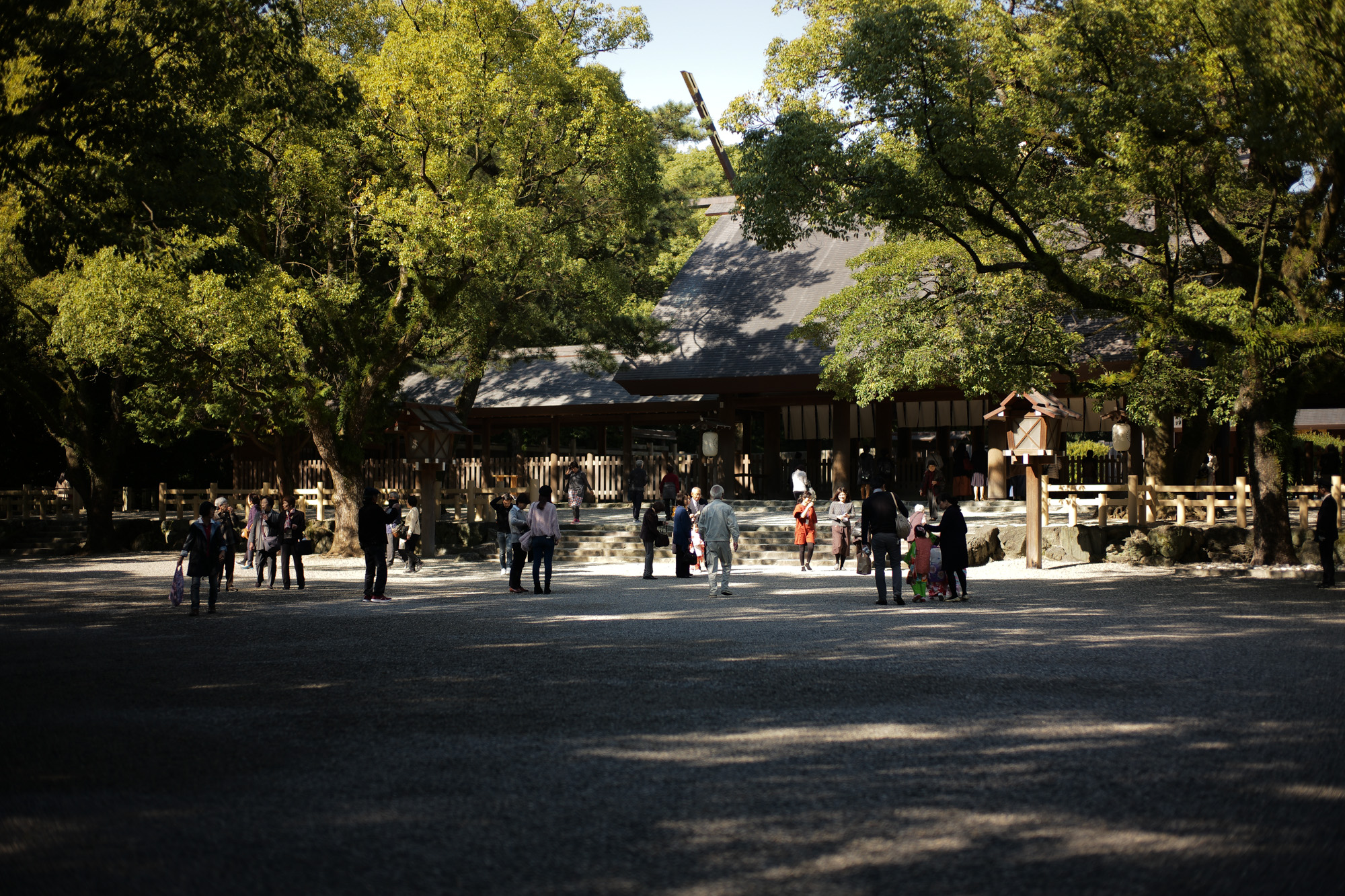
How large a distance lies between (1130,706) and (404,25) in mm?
18133

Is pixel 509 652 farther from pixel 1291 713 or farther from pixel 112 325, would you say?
pixel 112 325

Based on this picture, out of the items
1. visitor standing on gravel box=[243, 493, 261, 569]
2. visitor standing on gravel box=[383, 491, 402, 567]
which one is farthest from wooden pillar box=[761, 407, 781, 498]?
visitor standing on gravel box=[243, 493, 261, 569]

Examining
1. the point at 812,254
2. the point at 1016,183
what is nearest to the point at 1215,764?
the point at 1016,183

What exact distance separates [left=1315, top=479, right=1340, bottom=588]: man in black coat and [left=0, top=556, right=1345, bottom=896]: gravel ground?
431cm

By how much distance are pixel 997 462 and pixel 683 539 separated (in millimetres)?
12290

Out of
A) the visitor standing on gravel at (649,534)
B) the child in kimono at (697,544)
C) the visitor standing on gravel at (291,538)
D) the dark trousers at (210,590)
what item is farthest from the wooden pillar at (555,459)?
the dark trousers at (210,590)

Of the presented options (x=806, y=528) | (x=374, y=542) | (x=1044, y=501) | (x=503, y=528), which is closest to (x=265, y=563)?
(x=374, y=542)

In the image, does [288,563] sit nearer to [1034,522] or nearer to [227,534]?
[227,534]

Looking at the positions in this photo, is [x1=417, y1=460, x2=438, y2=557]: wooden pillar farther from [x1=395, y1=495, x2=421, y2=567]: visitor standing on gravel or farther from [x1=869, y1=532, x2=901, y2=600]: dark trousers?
[x1=869, y1=532, x2=901, y2=600]: dark trousers

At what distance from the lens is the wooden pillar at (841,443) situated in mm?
26969

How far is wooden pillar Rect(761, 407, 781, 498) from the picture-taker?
31922 mm

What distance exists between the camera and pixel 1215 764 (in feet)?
17.9

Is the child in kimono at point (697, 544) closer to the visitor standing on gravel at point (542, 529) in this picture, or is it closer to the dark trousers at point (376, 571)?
the visitor standing on gravel at point (542, 529)

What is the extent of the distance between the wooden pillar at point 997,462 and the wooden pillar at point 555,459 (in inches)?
498
